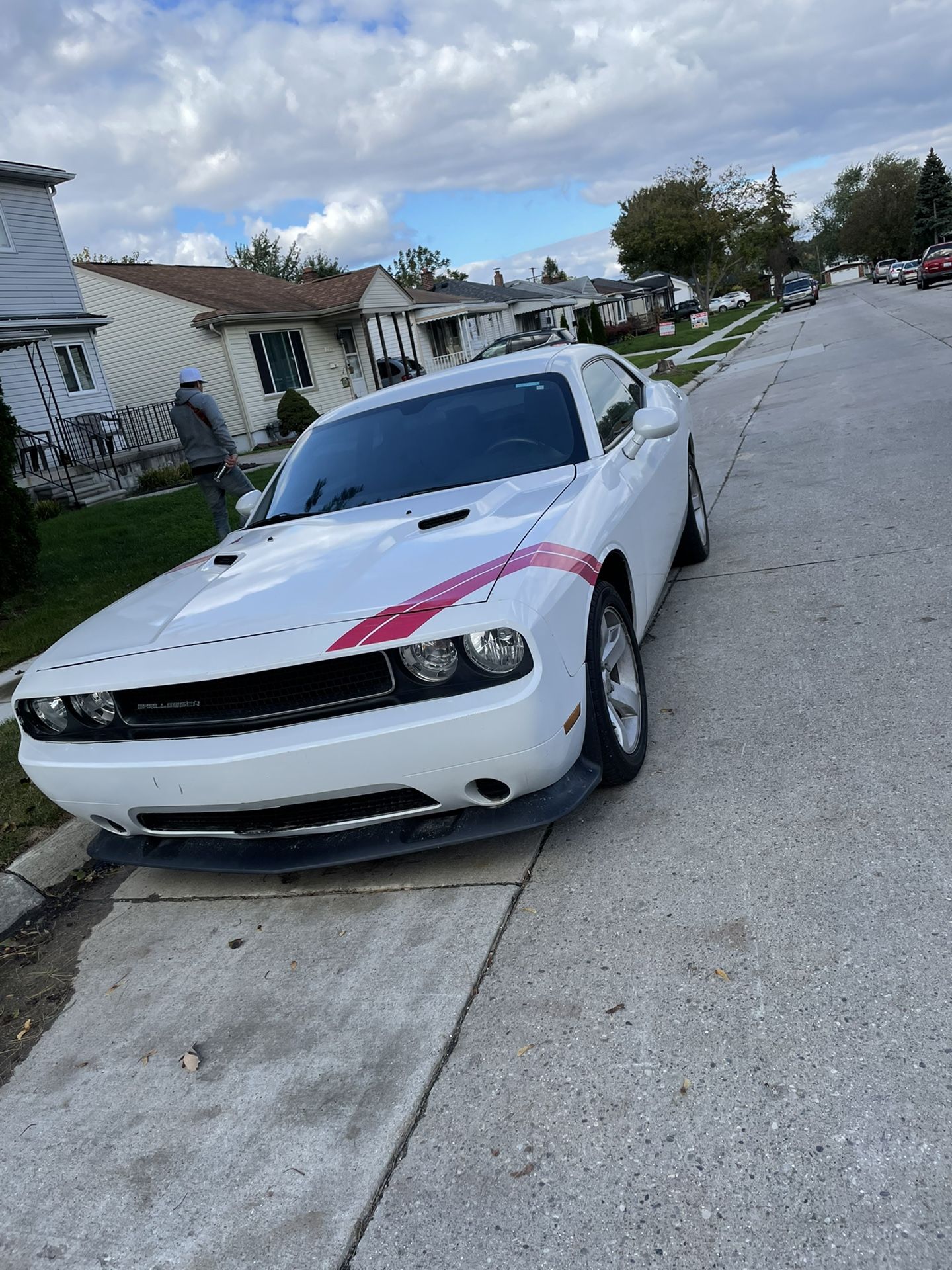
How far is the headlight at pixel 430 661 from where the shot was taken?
288 cm

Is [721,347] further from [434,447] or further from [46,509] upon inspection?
[434,447]

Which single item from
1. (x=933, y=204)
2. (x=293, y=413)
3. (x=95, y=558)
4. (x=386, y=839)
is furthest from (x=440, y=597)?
(x=933, y=204)

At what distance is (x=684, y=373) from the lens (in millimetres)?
21688

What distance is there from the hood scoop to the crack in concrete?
4.05 feet

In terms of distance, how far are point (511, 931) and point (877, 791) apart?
131 centimetres

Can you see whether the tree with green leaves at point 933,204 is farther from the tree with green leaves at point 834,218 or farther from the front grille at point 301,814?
the front grille at point 301,814

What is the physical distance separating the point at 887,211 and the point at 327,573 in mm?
109647

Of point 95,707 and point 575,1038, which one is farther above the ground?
point 95,707

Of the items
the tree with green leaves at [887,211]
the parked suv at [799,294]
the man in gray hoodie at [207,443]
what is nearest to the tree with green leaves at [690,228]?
the parked suv at [799,294]

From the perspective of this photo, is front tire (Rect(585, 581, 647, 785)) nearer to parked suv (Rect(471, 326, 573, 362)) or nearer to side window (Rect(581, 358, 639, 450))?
side window (Rect(581, 358, 639, 450))

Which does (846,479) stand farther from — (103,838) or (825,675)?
(103,838)

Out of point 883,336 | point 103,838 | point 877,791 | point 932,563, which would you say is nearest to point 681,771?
point 877,791

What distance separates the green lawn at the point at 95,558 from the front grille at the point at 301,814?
4660 millimetres

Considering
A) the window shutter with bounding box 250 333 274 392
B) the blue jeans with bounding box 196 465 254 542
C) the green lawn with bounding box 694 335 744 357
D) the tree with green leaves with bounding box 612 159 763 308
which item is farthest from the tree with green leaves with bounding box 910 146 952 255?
the blue jeans with bounding box 196 465 254 542
